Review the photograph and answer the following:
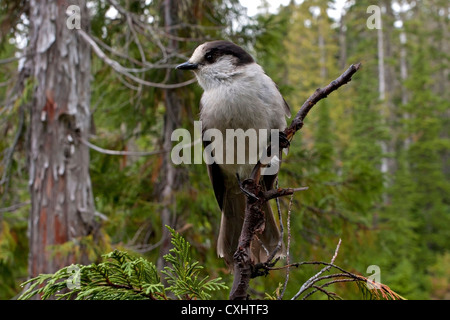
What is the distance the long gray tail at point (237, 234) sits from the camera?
2062 millimetres

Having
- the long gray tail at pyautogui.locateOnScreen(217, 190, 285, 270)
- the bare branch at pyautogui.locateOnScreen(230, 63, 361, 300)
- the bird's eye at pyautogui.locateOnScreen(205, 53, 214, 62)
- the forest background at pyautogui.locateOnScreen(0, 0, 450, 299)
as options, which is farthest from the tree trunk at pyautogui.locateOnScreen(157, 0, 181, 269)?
the bare branch at pyautogui.locateOnScreen(230, 63, 361, 300)

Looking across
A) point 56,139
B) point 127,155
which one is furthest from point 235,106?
point 127,155

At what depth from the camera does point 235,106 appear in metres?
2.23

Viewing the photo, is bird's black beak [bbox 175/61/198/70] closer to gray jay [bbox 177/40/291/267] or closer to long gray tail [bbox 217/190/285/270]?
gray jay [bbox 177/40/291/267]

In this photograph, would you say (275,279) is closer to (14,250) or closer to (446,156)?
(14,250)

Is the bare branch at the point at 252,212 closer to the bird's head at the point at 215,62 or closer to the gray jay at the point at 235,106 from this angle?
the gray jay at the point at 235,106

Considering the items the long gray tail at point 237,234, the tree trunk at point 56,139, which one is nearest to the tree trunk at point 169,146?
the tree trunk at point 56,139

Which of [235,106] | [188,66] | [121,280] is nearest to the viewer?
[121,280]

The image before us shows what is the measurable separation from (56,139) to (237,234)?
2239 mm

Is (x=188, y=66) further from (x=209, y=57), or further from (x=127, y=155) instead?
(x=127, y=155)

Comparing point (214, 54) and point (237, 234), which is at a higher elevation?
point (214, 54)

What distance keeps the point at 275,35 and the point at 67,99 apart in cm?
275

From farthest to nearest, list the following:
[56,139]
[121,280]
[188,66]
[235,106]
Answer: [56,139] < [188,66] < [235,106] < [121,280]

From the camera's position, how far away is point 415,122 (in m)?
21.2
